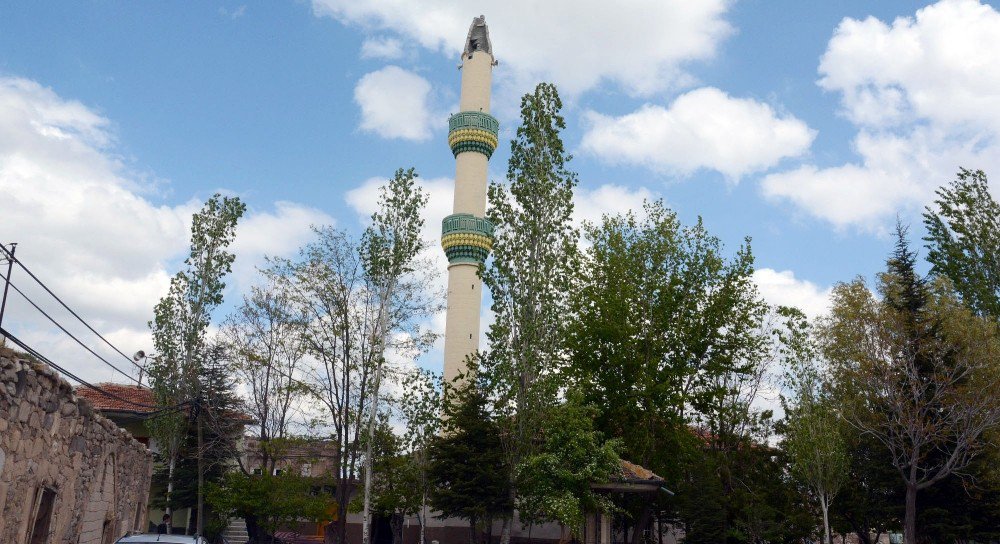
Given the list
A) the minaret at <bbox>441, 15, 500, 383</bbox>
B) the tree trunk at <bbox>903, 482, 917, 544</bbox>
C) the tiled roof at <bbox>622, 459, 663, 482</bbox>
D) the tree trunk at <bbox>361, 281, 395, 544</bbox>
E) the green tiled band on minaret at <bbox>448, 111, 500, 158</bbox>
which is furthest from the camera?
the green tiled band on minaret at <bbox>448, 111, 500, 158</bbox>

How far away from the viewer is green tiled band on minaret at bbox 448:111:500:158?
42.5 m

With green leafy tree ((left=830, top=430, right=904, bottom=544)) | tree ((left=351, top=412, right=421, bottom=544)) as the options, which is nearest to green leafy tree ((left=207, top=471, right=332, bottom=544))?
tree ((left=351, top=412, right=421, bottom=544))

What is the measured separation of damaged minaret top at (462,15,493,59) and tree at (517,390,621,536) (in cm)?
2962

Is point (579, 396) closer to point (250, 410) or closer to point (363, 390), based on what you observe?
point (363, 390)

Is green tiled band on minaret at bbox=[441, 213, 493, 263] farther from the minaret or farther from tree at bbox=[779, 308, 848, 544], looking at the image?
tree at bbox=[779, 308, 848, 544]

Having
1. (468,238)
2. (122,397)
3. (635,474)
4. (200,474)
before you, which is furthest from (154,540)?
(468,238)

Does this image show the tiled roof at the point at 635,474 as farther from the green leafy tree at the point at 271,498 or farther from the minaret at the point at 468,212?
the minaret at the point at 468,212

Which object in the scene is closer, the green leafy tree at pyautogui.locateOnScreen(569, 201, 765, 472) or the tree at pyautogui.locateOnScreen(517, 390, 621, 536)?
the tree at pyautogui.locateOnScreen(517, 390, 621, 536)

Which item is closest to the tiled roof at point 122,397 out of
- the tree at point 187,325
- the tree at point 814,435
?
the tree at point 187,325

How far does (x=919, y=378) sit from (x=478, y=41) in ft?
102

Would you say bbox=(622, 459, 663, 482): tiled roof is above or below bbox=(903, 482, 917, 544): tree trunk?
above

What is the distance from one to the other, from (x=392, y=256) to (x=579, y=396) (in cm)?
857

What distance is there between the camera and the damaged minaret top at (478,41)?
45656 millimetres

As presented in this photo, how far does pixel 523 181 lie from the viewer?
2367 centimetres
